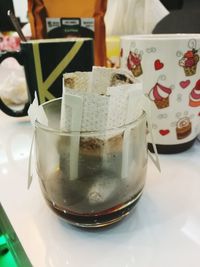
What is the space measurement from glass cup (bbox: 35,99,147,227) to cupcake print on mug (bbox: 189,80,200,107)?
0.13 meters

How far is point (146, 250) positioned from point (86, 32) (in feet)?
1.43

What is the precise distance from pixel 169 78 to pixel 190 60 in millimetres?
31

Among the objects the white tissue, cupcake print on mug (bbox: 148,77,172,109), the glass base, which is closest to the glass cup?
the glass base

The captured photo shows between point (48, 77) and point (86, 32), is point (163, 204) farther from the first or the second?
point (86, 32)

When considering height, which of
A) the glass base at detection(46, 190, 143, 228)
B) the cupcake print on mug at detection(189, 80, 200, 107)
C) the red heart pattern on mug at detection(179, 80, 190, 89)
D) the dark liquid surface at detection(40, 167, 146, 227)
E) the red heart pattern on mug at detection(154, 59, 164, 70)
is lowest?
the glass base at detection(46, 190, 143, 228)

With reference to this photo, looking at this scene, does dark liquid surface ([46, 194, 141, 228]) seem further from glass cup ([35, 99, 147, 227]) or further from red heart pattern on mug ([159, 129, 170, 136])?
red heart pattern on mug ([159, 129, 170, 136])

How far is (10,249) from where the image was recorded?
31cm

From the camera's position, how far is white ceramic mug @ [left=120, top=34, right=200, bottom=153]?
1.11ft

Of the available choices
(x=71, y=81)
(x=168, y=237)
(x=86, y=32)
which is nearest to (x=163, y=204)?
(x=168, y=237)

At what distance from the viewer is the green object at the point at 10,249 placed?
0.26m

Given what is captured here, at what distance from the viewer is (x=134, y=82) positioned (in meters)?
0.26

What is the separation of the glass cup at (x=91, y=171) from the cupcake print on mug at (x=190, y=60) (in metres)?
0.12

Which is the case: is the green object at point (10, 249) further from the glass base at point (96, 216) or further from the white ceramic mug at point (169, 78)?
the white ceramic mug at point (169, 78)

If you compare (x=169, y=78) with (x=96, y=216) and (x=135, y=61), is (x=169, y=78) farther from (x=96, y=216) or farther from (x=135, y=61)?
(x=96, y=216)
